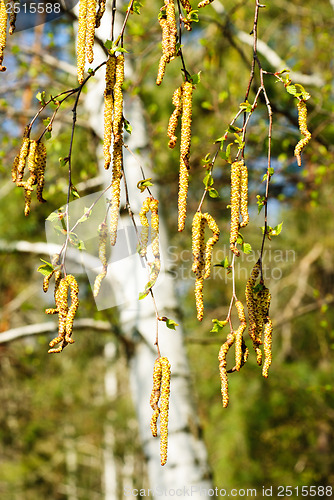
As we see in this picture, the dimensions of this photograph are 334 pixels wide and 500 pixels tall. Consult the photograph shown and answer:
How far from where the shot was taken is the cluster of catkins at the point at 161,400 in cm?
73

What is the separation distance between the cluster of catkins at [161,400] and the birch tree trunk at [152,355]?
4.03 feet

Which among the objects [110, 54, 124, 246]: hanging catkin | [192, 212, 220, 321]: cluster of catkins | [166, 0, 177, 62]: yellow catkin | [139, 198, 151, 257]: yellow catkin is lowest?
[192, 212, 220, 321]: cluster of catkins

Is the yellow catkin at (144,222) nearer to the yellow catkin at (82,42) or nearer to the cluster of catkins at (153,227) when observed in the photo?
the cluster of catkins at (153,227)

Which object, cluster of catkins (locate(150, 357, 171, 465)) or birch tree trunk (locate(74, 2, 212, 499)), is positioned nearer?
cluster of catkins (locate(150, 357, 171, 465))

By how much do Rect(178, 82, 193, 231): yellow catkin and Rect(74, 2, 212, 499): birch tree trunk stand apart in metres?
1.24

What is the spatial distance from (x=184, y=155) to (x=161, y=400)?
1.28ft

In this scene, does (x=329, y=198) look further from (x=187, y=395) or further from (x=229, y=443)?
(x=187, y=395)

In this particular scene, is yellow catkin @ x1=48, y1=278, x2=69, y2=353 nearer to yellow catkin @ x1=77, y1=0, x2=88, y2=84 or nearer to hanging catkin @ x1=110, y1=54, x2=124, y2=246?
hanging catkin @ x1=110, y1=54, x2=124, y2=246

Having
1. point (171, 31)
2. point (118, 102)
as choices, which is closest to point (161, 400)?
point (118, 102)

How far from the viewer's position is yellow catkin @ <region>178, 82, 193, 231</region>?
2.43 ft

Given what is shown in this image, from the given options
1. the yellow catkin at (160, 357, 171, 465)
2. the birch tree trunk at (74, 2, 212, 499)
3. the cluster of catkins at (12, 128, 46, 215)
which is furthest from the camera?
the birch tree trunk at (74, 2, 212, 499)

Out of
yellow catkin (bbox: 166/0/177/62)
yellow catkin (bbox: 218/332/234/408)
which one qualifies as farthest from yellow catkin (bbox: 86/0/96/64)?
yellow catkin (bbox: 218/332/234/408)

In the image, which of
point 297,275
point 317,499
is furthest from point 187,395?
point 317,499

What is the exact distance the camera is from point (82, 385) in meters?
8.25
